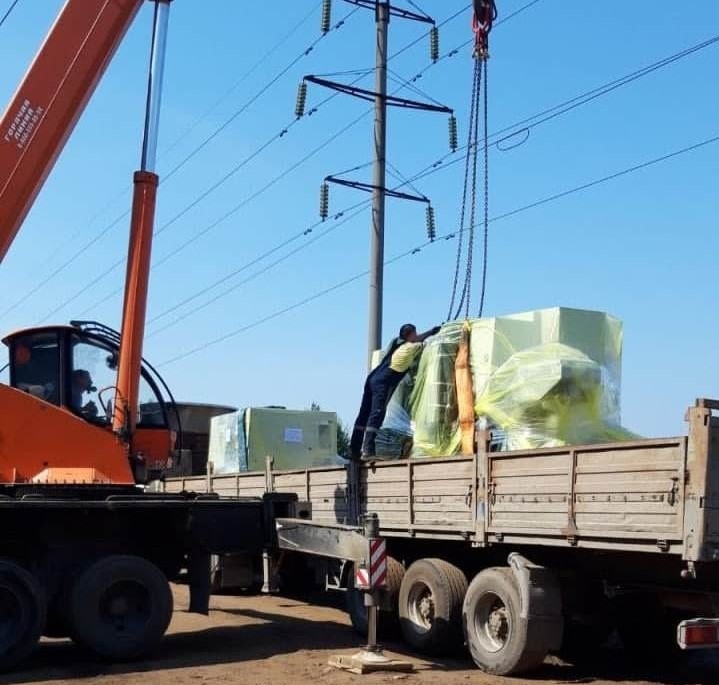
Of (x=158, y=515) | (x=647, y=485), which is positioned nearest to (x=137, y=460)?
(x=158, y=515)

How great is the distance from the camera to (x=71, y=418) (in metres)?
9.22

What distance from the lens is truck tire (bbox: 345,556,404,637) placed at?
9844 millimetres

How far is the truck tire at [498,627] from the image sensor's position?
7.89m

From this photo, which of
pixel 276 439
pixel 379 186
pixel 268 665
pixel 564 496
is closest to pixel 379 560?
pixel 268 665

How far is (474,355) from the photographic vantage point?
31.1ft

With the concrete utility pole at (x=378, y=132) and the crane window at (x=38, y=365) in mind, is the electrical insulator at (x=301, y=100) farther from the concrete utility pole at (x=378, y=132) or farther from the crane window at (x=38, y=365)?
the crane window at (x=38, y=365)

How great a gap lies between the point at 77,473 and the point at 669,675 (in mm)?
5413

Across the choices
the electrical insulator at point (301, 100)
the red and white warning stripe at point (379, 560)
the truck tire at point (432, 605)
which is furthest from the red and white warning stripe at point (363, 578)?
the electrical insulator at point (301, 100)

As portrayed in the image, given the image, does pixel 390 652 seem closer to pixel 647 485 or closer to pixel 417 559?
pixel 417 559

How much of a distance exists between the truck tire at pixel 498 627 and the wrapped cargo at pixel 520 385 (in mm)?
1170

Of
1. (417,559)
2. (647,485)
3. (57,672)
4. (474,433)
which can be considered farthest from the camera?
(417,559)

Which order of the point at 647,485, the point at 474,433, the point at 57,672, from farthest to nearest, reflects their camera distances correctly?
the point at 474,433 < the point at 57,672 < the point at 647,485

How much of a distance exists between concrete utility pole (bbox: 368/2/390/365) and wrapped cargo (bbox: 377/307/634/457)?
5.26 m

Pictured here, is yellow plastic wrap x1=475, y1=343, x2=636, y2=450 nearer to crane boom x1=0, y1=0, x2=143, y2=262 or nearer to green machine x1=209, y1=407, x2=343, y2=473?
crane boom x1=0, y1=0, x2=143, y2=262
